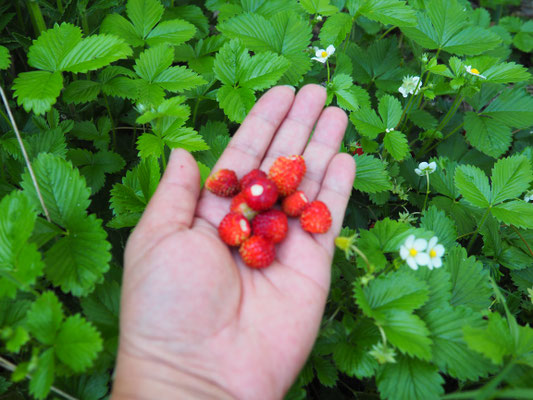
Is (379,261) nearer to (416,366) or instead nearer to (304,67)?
(416,366)

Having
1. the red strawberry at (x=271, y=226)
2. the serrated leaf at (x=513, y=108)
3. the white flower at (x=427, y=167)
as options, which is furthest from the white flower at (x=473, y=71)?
Result: the red strawberry at (x=271, y=226)

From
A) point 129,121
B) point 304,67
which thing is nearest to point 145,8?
point 129,121

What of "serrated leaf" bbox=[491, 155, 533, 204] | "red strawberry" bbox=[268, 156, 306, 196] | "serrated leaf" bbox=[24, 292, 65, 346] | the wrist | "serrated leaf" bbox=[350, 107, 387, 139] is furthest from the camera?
"serrated leaf" bbox=[350, 107, 387, 139]

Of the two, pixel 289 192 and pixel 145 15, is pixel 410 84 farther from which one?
pixel 145 15

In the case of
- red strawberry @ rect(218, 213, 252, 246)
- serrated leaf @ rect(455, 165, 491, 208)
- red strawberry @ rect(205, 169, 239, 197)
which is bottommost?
serrated leaf @ rect(455, 165, 491, 208)

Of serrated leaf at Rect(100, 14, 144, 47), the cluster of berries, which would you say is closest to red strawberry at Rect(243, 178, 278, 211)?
the cluster of berries

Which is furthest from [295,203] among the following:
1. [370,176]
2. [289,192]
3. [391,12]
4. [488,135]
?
[488,135]

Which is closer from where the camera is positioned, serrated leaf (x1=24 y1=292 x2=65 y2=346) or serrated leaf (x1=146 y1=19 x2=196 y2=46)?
serrated leaf (x1=24 y1=292 x2=65 y2=346)

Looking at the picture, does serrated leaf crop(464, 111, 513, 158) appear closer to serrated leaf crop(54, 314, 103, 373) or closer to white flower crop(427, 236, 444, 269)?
white flower crop(427, 236, 444, 269)
